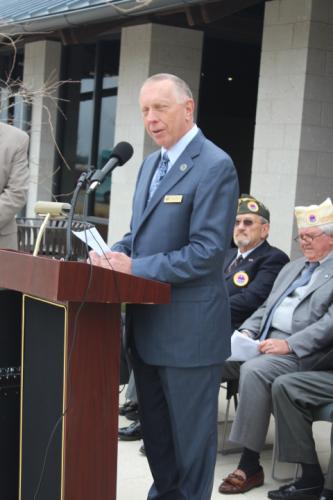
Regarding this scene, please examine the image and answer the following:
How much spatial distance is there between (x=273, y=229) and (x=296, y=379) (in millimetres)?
2876

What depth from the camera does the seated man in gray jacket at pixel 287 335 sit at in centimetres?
454

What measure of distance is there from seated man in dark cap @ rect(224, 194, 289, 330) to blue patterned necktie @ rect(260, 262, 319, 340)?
0.41 metres

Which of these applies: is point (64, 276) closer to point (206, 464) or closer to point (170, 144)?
point (170, 144)

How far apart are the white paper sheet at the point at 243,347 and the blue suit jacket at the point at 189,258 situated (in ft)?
4.75

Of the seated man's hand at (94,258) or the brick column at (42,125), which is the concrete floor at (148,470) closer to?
the seated man's hand at (94,258)

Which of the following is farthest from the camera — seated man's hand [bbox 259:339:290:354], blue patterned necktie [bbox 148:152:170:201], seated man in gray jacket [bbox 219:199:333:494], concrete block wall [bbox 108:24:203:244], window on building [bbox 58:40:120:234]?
window on building [bbox 58:40:120:234]

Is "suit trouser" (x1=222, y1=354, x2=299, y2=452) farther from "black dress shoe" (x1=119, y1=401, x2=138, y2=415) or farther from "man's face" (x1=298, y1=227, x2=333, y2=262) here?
"black dress shoe" (x1=119, y1=401, x2=138, y2=415)

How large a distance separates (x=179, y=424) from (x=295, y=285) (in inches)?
72.5

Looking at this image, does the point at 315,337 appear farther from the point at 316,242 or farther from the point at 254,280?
the point at 254,280

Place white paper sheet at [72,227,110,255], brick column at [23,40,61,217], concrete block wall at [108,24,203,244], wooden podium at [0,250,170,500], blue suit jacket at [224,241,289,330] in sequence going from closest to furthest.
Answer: wooden podium at [0,250,170,500] < white paper sheet at [72,227,110,255] < blue suit jacket at [224,241,289,330] < concrete block wall at [108,24,203,244] < brick column at [23,40,61,217]

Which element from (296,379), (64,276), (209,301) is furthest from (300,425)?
(64,276)

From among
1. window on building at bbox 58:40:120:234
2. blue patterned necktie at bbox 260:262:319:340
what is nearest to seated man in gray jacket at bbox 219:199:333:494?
blue patterned necktie at bbox 260:262:319:340

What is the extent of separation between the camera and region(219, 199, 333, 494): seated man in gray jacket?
4.54 metres

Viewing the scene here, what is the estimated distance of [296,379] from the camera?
14.6 ft
